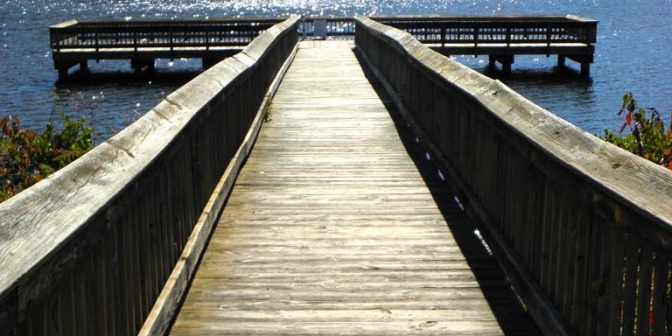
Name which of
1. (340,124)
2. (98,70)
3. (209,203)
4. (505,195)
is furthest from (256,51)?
(98,70)

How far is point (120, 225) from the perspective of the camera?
16.8ft

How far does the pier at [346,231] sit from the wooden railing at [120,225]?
0.01 metres

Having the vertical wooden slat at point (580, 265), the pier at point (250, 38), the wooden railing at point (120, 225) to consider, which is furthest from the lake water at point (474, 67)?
the vertical wooden slat at point (580, 265)

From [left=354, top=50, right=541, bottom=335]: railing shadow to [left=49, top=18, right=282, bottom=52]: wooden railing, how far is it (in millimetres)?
26721

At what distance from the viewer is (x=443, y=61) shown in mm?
10695

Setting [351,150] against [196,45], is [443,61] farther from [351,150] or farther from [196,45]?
[196,45]

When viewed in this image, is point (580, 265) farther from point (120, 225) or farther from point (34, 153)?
point (34, 153)

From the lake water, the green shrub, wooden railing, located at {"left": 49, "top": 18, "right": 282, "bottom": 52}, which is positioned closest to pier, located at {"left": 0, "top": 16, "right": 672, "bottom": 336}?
the green shrub

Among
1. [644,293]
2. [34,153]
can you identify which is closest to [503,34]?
[34,153]

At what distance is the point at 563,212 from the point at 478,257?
189cm

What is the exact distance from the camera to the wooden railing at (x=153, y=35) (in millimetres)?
38000

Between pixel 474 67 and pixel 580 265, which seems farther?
pixel 474 67

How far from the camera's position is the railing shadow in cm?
609

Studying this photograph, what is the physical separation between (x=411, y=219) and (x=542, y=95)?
28931mm
